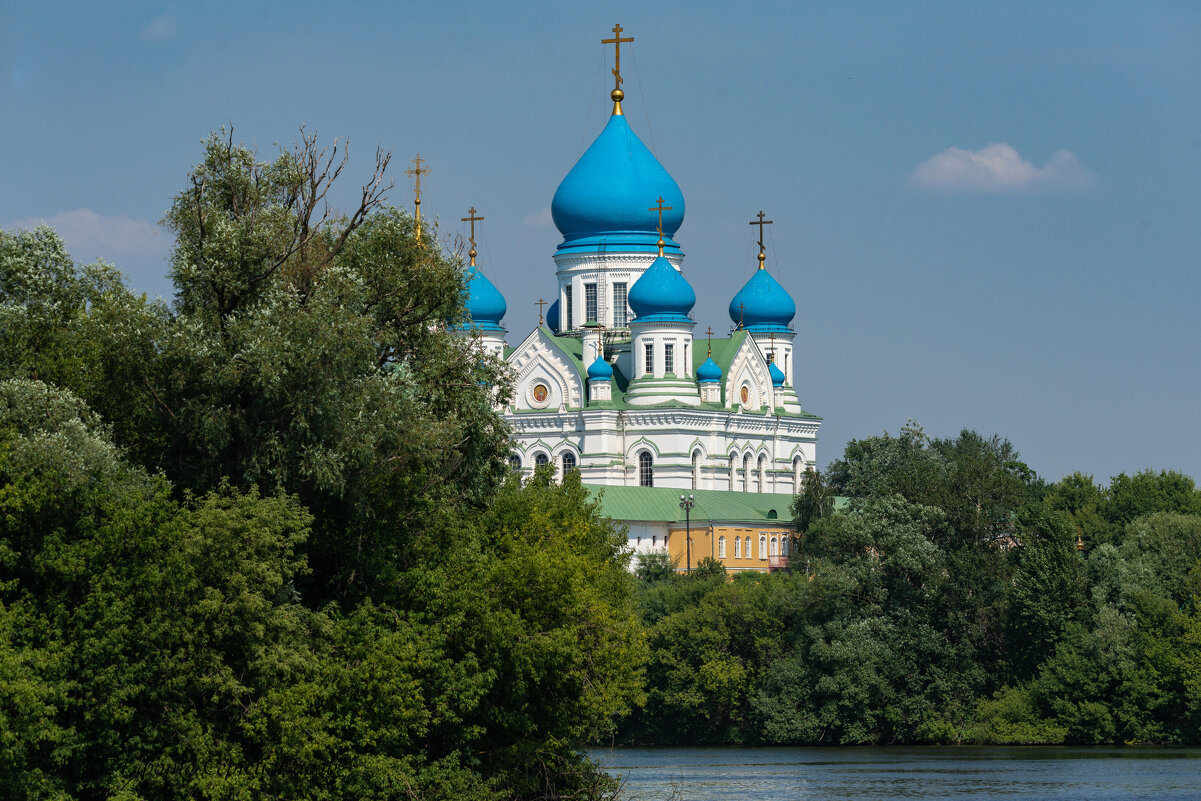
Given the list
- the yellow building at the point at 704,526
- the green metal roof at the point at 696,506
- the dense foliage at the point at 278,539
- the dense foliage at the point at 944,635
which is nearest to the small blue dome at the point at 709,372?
the green metal roof at the point at 696,506

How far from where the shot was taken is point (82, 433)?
2156 cm

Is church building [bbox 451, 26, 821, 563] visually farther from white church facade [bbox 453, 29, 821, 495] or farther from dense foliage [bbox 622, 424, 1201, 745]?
dense foliage [bbox 622, 424, 1201, 745]

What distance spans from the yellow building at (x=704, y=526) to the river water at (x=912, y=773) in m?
23.9

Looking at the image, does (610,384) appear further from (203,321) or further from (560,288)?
(203,321)

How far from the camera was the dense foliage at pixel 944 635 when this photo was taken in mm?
43281

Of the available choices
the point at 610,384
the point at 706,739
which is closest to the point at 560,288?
the point at 610,384

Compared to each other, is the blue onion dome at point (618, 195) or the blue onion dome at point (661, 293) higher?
the blue onion dome at point (618, 195)

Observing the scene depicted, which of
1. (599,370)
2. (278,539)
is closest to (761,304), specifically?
(599,370)

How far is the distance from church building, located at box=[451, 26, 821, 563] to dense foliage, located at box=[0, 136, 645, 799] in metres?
46.6

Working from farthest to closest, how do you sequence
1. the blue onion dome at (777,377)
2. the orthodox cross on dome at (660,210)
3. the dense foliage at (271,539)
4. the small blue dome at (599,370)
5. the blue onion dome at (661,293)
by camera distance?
the blue onion dome at (777,377), the small blue dome at (599,370), the orthodox cross on dome at (660,210), the blue onion dome at (661,293), the dense foliage at (271,539)

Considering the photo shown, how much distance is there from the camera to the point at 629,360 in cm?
7594

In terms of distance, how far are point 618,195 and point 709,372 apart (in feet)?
23.0

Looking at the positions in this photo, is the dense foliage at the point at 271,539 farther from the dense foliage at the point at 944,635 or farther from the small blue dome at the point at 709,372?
the small blue dome at the point at 709,372

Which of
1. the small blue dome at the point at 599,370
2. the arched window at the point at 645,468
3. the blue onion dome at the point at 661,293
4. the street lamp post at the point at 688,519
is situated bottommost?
the street lamp post at the point at 688,519
